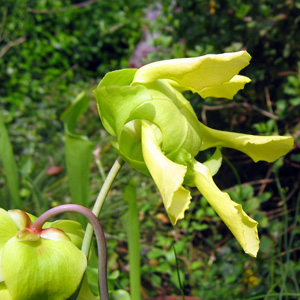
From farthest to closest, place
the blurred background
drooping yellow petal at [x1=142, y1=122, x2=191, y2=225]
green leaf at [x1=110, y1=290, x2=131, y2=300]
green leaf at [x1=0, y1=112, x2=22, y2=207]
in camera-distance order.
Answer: the blurred background, green leaf at [x1=0, y1=112, x2=22, y2=207], green leaf at [x1=110, y1=290, x2=131, y2=300], drooping yellow petal at [x1=142, y1=122, x2=191, y2=225]

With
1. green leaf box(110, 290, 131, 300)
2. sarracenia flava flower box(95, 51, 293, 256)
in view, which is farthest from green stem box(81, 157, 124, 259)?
green leaf box(110, 290, 131, 300)

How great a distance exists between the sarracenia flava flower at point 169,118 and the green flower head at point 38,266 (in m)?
0.11

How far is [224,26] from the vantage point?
134 cm

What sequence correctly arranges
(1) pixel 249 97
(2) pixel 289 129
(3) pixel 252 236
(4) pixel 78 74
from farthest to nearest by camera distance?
(4) pixel 78 74 → (1) pixel 249 97 → (2) pixel 289 129 → (3) pixel 252 236

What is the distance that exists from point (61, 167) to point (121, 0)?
6.07ft

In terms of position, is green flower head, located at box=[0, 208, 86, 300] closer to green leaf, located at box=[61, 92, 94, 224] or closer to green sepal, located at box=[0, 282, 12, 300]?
green sepal, located at box=[0, 282, 12, 300]

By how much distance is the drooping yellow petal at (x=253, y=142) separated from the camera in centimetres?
42

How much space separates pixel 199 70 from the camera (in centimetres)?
37

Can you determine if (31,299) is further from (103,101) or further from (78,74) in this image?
(78,74)

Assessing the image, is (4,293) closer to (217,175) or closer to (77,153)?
(77,153)

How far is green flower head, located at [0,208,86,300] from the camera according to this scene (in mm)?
333

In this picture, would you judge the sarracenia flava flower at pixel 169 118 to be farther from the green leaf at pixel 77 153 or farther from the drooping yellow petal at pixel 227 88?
the green leaf at pixel 77 153

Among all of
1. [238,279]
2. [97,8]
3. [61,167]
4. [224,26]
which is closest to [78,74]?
[97,8]

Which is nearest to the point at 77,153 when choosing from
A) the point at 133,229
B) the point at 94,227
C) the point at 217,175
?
the point at 133,229
